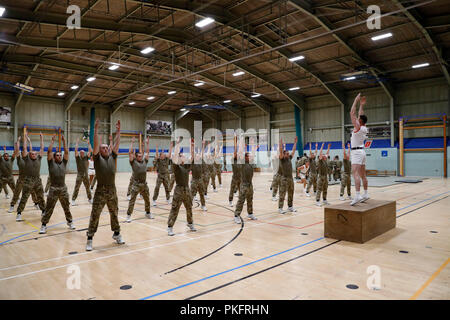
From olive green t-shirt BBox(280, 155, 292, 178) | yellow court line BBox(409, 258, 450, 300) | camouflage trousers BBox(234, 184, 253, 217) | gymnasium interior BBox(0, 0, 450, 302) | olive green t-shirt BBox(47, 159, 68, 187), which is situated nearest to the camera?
yellow court line BBox(409, 258, 450, 300)

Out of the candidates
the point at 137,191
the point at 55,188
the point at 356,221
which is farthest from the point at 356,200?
the point at 55,188

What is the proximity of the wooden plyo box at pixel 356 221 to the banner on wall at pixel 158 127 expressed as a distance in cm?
3433

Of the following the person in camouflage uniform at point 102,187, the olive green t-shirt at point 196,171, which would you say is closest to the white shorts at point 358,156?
the olive green t-shirt at point 196,171

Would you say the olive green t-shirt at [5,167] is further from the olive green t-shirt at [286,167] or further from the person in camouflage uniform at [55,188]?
the olive green t-shirt at [286,167]

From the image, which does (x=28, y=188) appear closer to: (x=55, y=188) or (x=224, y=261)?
(x=55, y=188)

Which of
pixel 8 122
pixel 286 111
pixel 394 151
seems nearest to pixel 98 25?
pixel 8 122

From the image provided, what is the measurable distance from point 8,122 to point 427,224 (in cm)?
3436

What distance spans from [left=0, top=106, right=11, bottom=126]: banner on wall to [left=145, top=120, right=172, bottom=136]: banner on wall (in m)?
14.4

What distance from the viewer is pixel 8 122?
28531 mm

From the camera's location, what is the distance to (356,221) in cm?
589

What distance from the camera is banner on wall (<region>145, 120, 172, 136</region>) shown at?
38.2m

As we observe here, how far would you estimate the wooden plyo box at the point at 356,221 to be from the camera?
19.2ft

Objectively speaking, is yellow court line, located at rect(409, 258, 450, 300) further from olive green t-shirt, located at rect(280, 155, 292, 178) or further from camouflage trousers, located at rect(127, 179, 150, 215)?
camouflage trousers, located at rect(127, 179, 150, 215)

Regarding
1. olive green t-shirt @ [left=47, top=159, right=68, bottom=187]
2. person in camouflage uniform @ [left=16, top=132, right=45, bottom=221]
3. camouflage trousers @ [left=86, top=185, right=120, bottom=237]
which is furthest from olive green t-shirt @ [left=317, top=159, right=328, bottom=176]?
person in camouflage uniform @ [left=16, top=132, right=45, bottom=221]
